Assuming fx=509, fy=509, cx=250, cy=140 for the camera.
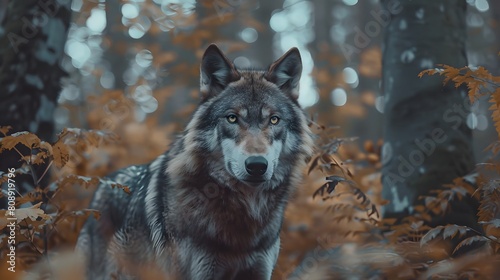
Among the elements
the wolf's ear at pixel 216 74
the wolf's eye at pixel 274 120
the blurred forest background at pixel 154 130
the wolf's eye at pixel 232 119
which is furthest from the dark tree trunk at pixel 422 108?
the wolf's eye at pixel 232 119

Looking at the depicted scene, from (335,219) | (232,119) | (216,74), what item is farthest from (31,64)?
(335,219)

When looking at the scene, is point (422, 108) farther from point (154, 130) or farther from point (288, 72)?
point (154, 130)

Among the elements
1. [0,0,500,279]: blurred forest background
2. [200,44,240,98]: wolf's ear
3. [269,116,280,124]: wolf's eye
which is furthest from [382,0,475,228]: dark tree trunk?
[200,44,240,98]: wolf's ear

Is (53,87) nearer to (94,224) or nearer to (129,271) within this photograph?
(94,224)

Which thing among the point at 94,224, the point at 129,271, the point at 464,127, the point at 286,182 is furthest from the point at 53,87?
the point at 464,127

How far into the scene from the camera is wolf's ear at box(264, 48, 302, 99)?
443 centimetres

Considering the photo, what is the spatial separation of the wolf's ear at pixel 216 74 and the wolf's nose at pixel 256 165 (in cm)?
95

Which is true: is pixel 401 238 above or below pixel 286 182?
below

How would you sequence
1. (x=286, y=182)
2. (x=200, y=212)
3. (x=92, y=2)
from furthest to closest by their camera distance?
(x=92, y=2), (x=286, y=182), (x=200, y=212)

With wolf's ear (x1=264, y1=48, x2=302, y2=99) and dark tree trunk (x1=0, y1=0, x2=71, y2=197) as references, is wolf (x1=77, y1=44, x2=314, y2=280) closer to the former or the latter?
wolf's ear (x1=264, y1=48, x2=302, y2=99)

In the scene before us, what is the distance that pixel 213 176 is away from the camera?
4082 mm

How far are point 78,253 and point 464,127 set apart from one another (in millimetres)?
3931

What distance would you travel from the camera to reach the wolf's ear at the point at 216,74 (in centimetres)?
429

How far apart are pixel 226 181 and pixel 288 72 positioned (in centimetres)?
118
